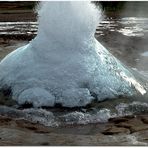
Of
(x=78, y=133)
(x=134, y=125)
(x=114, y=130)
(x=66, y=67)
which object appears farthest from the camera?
(x=66, y=67)

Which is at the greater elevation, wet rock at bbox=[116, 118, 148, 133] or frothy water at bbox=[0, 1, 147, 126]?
frothy water at bbox=[0, 1, 147, 126]

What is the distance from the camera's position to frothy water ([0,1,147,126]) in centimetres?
584

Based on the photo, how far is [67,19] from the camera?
20.4ft

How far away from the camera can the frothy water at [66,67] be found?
5840mm

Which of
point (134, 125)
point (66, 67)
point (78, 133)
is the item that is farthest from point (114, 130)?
point (66, 67)

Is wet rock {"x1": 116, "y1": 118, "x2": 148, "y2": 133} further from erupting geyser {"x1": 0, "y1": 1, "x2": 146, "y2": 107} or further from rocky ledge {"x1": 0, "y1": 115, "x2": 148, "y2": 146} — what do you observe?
erupting geyser {"x1": 0, "y1": 1, "x2": 146, "y2": 107}

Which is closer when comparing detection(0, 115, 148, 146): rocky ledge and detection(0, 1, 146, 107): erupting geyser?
detection(0, 115, 148, 146): rocky ledge

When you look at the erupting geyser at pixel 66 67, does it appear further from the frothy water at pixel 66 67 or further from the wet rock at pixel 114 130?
the wet rock at pixel 114 130

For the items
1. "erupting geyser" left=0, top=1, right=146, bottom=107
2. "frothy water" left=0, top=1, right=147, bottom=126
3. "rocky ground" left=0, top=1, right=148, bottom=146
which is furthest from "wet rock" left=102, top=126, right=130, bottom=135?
"erupting geyser" left=0, top=1, right=146, bottom=107

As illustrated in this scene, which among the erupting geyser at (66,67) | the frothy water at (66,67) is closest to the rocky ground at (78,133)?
the frothy water at (66,67)

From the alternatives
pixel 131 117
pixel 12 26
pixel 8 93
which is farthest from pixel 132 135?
pixel 12 26

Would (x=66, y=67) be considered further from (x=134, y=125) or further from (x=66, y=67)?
(x=134, y=125)

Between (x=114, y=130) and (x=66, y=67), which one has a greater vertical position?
(x=66, y=67)

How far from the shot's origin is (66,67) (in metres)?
6.02
